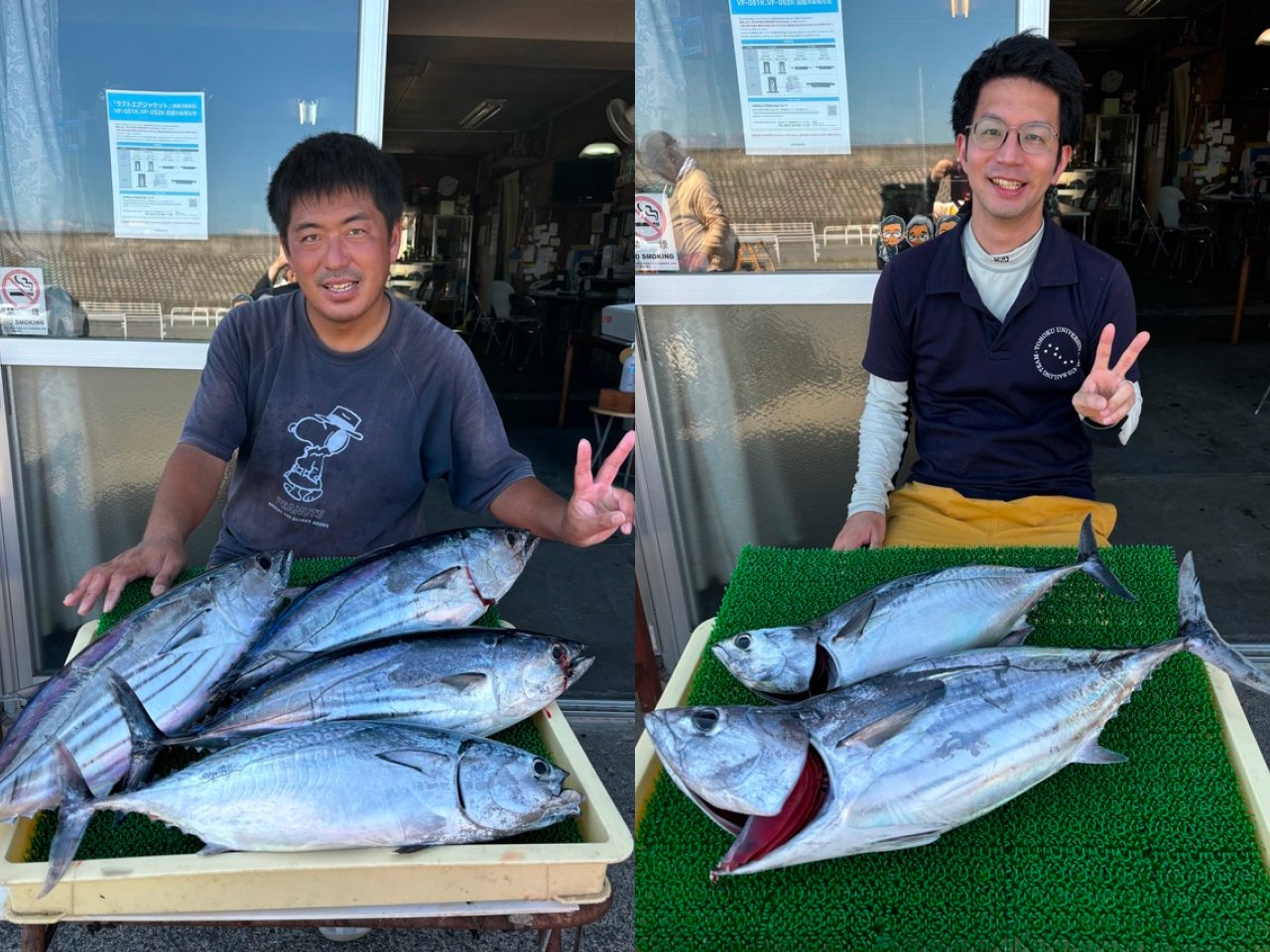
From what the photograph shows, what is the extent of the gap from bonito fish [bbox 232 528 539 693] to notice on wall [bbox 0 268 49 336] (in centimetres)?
217

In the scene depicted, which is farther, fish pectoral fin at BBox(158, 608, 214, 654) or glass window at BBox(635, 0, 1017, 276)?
glass window at BBox(635, 0, 1017, 276)

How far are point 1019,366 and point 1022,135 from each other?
504 millimetres

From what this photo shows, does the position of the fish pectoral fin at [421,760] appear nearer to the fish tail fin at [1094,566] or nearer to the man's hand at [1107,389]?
the fish tail fin at [1094,566]

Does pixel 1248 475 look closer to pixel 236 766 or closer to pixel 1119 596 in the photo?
pixel 1119 596

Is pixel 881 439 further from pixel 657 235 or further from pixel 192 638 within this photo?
pixel 192 638

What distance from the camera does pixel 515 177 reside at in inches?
192

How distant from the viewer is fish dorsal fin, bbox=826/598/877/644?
1.47m

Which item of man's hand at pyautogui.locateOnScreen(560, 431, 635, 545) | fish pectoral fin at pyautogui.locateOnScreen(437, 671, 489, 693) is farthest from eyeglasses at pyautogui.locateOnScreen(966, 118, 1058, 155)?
fish pectoral fin at pyautogui.locateOnScreen(437, 671, 489, 693)

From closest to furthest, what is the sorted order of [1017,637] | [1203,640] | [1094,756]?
[1094,756] → [1203,640] → [1017,637]

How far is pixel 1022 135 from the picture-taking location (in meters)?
2.32

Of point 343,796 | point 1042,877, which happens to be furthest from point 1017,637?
point 343,796

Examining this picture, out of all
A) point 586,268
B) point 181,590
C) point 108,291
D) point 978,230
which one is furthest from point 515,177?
point 181,590

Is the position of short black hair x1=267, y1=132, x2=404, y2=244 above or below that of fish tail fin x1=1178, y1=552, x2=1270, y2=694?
above

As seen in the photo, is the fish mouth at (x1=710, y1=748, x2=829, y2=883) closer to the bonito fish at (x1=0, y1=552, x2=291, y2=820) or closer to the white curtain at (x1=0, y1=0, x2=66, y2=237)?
the bonito fish at (x1=0, y1=552, x2=291, y2=820)
